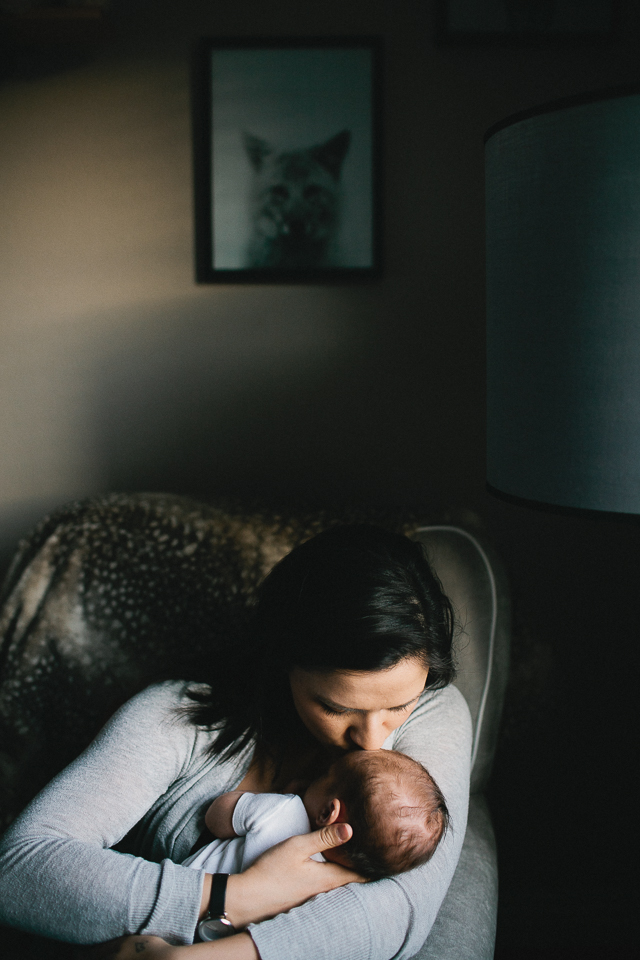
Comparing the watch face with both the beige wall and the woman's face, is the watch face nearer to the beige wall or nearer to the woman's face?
the woman's face

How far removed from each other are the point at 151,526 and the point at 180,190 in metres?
0.79

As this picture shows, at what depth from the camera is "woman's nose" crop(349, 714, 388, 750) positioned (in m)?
0.89

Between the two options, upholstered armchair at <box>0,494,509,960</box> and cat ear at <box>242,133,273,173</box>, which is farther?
cat ear at <box>242,133,273,173</box>

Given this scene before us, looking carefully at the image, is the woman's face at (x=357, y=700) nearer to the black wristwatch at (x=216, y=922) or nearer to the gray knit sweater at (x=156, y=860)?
the gray knit sweater at (x=156, y=860)

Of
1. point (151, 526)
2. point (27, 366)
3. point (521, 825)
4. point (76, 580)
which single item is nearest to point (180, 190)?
point (27, 366)

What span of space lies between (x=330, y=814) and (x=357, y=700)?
0.16 metres

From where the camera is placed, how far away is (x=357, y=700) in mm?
A: 859

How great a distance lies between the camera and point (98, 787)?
0.85m

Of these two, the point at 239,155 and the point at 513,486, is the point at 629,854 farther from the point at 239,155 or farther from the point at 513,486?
the point at 239,155

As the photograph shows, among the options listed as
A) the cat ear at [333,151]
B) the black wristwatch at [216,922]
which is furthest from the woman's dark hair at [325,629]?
the cat ear at [333,151]

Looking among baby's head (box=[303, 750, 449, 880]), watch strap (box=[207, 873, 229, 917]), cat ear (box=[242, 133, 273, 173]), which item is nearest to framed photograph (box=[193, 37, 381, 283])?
cat ear (box=[242, 133, 273, 173])

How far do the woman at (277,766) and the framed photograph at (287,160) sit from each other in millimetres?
824

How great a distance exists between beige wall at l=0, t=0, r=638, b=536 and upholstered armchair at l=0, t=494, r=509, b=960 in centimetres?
33

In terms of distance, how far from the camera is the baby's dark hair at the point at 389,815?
828 millimetres
